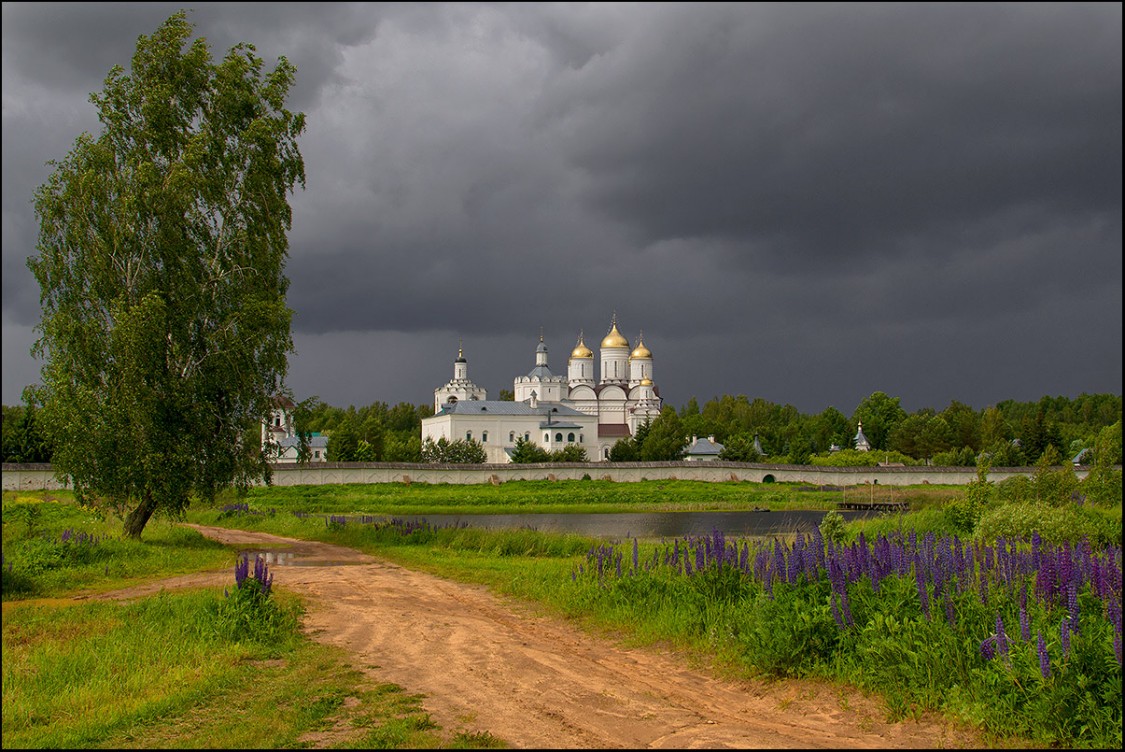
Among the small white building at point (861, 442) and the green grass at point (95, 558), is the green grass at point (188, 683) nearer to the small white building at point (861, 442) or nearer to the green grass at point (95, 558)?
the green grass at point (95, 558)

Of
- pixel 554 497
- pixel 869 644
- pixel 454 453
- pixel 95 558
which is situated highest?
pixel 454 453

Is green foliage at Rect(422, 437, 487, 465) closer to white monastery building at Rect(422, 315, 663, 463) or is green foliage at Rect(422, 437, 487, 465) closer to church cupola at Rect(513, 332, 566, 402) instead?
white monastery building at Rect(422, 315, 663, 463)

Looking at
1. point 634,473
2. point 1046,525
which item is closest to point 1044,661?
point 1046,525

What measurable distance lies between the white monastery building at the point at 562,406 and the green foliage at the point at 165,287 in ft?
228

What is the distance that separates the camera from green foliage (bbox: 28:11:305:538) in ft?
59.1

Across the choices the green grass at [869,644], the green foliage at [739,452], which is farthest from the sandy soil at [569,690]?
the green foliage at [739,452]

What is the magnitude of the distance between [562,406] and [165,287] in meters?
80.7

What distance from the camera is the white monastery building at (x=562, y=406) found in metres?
92.3

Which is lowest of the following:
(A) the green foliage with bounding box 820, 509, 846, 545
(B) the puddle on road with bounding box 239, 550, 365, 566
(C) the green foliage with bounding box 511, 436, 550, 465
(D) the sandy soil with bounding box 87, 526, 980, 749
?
(B) the puddle on road with bounding box 239, 550, 365, 566

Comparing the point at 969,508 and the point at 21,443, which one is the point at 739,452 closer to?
the point at 21,443

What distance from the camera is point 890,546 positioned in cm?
901

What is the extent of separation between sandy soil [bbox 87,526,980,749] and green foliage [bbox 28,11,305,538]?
8.15 meters

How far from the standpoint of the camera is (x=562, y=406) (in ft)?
326

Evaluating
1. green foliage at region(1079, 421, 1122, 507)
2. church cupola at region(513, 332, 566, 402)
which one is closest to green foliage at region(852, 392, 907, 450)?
church cupola at region(513, 332, 566, 402)
